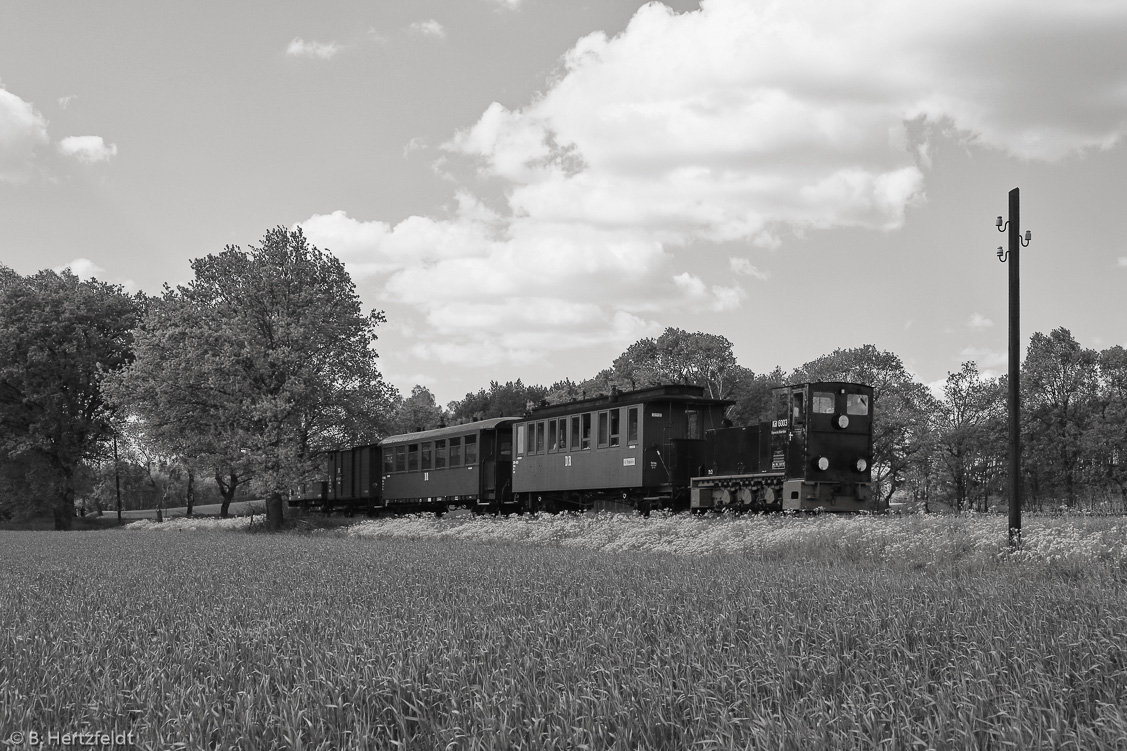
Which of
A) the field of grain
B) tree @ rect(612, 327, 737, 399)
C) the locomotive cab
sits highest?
tree @ rect(612, 327, 737, 399)

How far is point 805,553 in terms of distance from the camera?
17047mm

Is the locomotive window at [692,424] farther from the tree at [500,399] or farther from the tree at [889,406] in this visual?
the tree at [500,399]

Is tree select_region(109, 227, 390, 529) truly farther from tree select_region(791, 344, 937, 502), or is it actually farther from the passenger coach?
tree select_region(791, 344, 937, 502)

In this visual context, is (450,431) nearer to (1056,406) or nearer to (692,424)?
(692,424)

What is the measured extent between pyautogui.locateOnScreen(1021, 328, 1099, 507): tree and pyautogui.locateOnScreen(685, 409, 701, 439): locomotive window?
37.0 meters

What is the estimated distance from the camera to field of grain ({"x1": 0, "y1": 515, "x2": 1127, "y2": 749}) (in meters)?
4.34

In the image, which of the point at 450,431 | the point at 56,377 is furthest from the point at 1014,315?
the point at 56,377

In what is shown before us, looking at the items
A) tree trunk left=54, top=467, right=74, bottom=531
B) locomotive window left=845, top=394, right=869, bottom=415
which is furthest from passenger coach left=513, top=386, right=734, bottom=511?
tree trunk left=54, top=467, right=74, bottom=531

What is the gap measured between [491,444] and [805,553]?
20179 millimetres

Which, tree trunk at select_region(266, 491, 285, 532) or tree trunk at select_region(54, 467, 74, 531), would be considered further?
tree trunk at select_region(54, 467, 74, 531)

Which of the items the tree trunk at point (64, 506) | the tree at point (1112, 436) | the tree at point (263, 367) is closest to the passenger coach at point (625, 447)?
the tree at point (263, 367)

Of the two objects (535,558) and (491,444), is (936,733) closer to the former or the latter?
(535,558)

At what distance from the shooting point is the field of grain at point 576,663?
4.34 metres

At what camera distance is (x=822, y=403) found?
A: 24969mm
